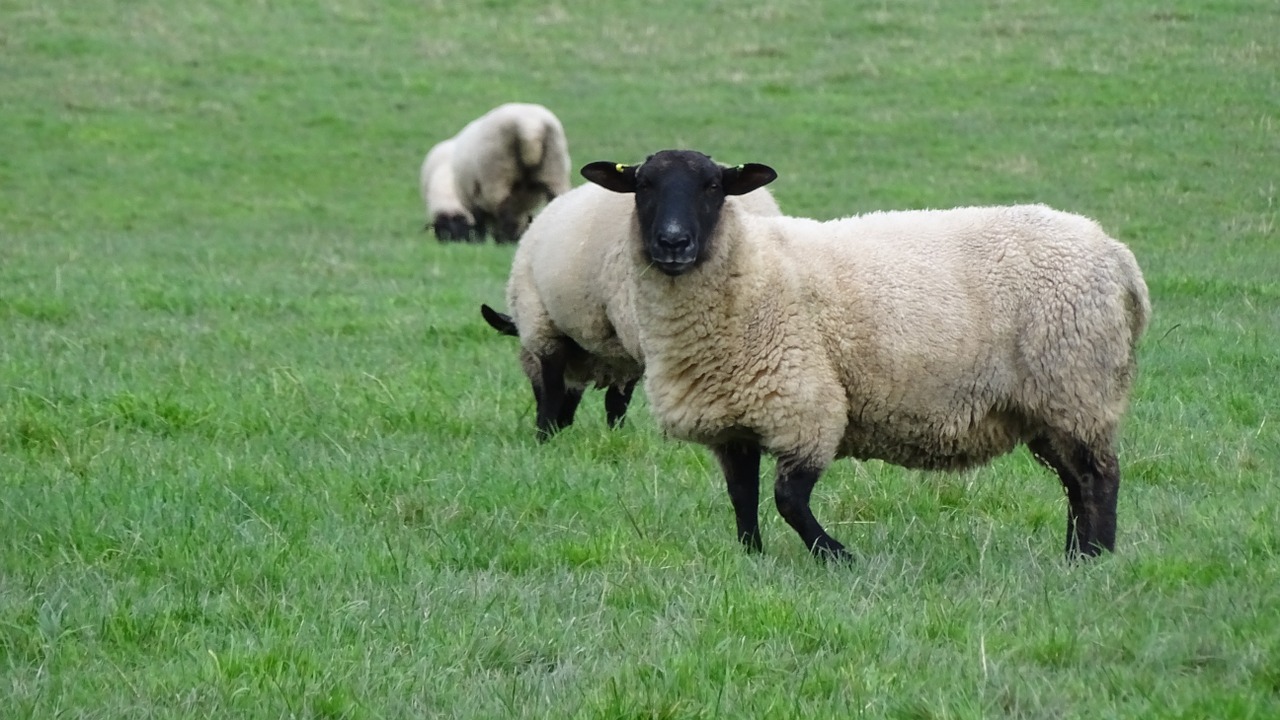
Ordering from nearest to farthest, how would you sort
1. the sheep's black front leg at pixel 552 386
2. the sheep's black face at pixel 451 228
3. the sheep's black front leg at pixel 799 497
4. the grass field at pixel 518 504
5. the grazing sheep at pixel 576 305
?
the grass field at pixel 518 504
the sheep's black front leg at pixel 799 497
the grazing sheep at pixel 576 305
the sheep's black front leg at pixel 552 386
the sheep's black face at pixel 451 228

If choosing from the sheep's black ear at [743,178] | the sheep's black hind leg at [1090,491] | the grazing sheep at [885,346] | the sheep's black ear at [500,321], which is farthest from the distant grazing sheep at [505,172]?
Result: the sheep's black hind leg at [1090,491]

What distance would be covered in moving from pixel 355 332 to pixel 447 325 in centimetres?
66

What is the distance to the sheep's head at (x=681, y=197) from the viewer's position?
600cm

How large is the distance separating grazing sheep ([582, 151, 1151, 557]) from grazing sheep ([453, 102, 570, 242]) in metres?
12.1

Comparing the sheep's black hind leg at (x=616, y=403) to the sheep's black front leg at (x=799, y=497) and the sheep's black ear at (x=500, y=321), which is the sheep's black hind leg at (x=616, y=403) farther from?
the sheep's black front leg at (x=799, y=497)

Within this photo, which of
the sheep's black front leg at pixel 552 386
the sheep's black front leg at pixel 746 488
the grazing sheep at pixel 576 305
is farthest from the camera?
the sheep's black front leg at pixel 552 386

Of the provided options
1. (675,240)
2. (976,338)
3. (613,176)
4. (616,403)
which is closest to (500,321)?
(616,403)

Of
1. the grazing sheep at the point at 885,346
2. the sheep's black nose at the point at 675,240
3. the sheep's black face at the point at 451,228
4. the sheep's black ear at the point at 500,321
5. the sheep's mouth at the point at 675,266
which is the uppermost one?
the sheep's black nose at the point at 675,240

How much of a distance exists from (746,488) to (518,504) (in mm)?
959

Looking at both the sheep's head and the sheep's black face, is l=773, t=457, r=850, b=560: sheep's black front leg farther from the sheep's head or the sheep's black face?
the sheep's black face

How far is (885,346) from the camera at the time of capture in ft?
19.4

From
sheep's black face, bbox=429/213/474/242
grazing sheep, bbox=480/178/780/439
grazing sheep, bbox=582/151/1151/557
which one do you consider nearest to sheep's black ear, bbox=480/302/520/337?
grazing sheep, bbox=480/178/780/439

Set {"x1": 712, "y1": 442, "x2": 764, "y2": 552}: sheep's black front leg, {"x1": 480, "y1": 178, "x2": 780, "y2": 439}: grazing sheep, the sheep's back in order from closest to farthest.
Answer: the sheep's back, {"x1": 712, "y1": 442, "x2": 764, "y2": 552}: sheep's black front leg, {"x1": 480, "y1": 178, "x2": 780, "y2": 439}: grazing sheep

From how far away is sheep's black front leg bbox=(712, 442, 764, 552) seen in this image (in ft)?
19.9
